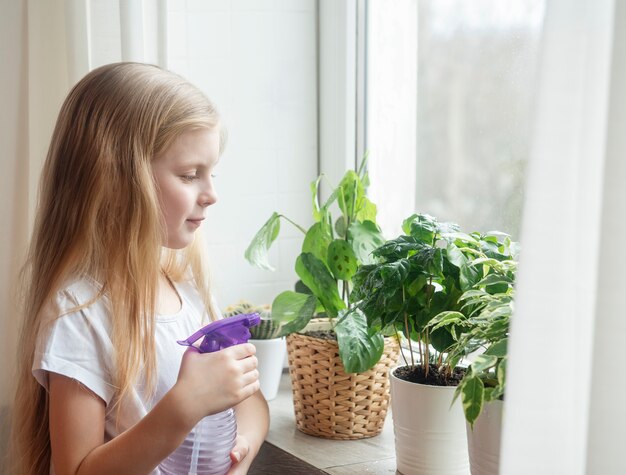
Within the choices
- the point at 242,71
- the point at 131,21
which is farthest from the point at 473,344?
the point at 242,71

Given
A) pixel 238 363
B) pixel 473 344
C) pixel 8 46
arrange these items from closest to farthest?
pixel 473 344 → pixel 238 363 → pixel 8 46

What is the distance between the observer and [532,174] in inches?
27.6

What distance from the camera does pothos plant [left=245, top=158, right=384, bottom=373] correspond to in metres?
1.32

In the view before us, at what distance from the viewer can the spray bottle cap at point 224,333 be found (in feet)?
3.49

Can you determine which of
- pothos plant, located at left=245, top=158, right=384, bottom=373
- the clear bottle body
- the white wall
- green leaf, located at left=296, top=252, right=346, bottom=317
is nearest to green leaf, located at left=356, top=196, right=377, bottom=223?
pothos plant, located at left=245, top=158, right=384, bottom=373

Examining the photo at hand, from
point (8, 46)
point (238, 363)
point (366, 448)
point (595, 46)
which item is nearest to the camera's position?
point (595, 46)

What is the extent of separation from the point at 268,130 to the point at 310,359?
2.00 feet

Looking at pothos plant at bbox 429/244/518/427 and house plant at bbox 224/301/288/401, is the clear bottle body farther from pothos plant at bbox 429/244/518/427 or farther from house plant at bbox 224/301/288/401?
house plant at bbox 224/301/288/401

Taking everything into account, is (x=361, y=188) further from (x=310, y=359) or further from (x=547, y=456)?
(x=547, y=456)

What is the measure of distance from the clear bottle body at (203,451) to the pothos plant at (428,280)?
0.26 m

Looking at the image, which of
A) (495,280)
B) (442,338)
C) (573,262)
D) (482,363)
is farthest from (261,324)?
(573,262)

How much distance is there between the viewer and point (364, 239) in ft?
4.45

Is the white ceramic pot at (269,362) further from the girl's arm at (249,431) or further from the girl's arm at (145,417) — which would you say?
the girl's arm at (145,417)

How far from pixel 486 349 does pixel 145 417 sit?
435 mm
